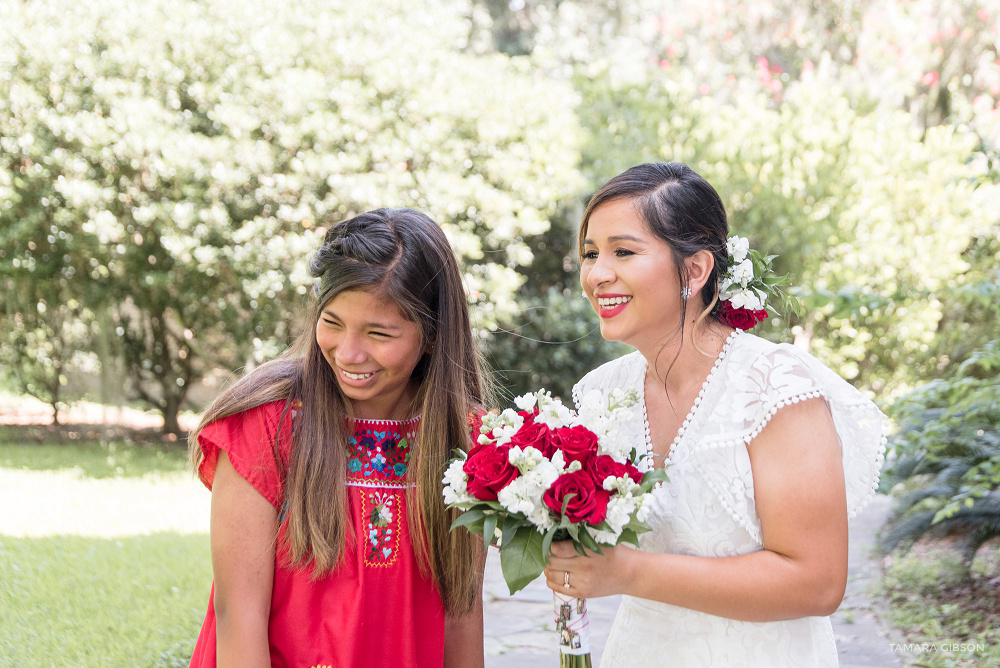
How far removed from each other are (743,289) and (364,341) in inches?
36.4

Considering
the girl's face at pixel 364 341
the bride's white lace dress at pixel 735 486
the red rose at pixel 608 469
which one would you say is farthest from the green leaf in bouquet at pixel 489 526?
the girl's face at pixel 364 341

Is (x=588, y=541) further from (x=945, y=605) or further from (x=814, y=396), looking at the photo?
(x=945, y=605)

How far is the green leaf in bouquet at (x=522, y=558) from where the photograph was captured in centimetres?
181

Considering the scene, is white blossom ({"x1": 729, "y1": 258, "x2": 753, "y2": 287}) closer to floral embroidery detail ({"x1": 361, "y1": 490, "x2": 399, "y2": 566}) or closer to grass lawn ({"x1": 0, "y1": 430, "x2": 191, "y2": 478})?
floral embroidery detail ({"x1": 361, "y1": 490, "x2": 399, "y2": 566})

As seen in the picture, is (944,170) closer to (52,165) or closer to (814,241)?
(814,241)

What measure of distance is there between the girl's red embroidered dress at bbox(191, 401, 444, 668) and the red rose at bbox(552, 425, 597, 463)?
0.62 metres

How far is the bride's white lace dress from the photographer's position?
2.02 meters

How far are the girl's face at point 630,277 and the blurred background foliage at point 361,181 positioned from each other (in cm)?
543

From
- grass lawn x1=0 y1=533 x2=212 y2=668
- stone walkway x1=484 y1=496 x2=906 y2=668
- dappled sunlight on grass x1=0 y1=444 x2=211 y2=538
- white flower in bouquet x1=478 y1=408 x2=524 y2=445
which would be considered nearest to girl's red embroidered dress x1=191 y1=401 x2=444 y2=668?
white flower in bouquet x1=478 y1=408 x2=524 y2=445

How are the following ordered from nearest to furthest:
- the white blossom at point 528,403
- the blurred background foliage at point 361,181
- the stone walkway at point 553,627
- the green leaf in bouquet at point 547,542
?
1. the green leaf in bouquet at point 547,542
2. the white blossom at point 528,403
3. the stone walkway at point 553,627
4. the blurred background foliage at point 361,181

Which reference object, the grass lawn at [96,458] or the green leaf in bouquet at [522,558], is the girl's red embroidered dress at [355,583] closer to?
the green leaf in bouquet at [522,558]

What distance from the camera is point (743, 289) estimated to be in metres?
2.22

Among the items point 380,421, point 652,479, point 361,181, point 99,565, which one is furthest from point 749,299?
point 361,181

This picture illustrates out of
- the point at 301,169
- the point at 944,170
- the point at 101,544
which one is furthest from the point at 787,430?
the point at 944,170
